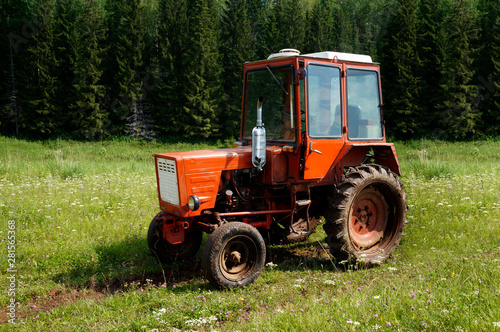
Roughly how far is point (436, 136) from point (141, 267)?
31.3m

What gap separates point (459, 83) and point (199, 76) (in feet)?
67.1

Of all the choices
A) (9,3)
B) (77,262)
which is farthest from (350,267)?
(9,3)

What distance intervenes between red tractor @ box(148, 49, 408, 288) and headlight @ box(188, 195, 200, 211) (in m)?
0.01

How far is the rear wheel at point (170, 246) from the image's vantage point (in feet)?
19.1

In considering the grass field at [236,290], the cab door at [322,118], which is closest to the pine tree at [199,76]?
the grass field at [236,290]

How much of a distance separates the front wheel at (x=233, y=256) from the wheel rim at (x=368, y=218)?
1.51 m

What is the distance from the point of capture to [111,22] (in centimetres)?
3853

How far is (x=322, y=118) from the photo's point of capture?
5.60 metres

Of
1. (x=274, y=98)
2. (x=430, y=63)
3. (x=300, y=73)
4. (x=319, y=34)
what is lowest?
(x=274, y=98)

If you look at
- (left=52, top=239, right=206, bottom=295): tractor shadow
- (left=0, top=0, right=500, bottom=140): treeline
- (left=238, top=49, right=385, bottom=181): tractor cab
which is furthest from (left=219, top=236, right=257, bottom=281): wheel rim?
(left=0, top=0, right=500, bottom=140): treeline

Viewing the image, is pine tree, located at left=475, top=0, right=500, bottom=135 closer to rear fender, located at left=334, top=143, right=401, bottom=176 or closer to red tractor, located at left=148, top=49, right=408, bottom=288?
rear fender, located at left=334, top=143, right=401, bottom=176

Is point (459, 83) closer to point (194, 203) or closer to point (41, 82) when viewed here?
point (41, 82)

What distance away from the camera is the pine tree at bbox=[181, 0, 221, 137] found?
3516 cm

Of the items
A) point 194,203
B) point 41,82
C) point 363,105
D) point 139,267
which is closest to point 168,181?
point 194,203
